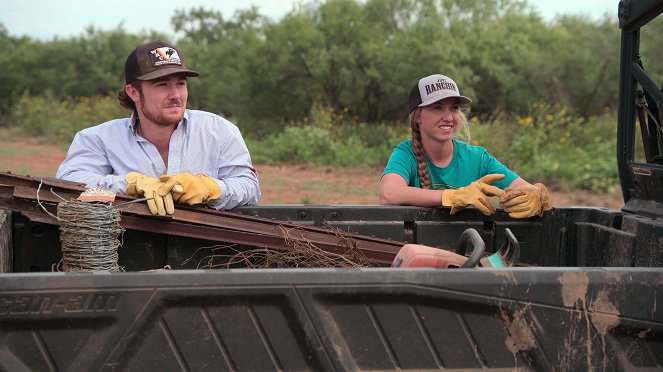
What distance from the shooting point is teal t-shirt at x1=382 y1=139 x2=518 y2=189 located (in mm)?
4340

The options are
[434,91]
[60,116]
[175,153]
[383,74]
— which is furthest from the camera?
[60,116]

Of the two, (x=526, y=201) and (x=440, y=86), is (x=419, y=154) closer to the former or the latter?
(x=440, y=86)

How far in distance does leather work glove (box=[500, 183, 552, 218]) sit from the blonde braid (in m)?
0.62

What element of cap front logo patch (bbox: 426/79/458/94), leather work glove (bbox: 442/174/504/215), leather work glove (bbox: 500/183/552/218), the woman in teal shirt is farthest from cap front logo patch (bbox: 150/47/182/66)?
leather work glove (bbox: 500/183/552/218)

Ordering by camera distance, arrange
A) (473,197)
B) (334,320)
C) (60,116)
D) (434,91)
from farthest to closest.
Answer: (60,116), (434,91), (473,197), (334,320)

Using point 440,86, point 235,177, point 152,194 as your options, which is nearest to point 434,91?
point 440,86

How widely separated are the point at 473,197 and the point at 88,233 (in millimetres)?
1711

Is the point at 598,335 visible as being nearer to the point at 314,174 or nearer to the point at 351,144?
the point at 314,174

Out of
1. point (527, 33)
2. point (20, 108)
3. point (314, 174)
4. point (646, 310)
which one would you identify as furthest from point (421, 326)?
point (20, 108)

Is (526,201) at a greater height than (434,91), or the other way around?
(434,91)

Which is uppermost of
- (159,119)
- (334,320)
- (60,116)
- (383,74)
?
(383,74)

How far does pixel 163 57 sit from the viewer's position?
393 cm

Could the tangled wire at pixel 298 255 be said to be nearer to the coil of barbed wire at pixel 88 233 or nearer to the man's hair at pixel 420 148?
the coil of barbed wire at pixel 88 233

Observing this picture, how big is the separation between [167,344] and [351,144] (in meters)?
15.6
